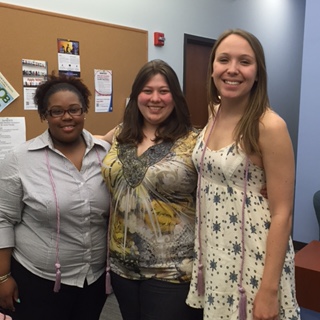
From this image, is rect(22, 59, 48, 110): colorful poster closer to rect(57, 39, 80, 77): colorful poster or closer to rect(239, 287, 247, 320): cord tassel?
rect(57, 39, 80, 77): colorful poster

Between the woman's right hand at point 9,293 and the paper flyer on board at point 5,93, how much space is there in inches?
55.7

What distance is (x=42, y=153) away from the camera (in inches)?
62.2

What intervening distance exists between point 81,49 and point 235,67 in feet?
6.85

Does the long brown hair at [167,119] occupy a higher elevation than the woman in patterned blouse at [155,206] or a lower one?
higher

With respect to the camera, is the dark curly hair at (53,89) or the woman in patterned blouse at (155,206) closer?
the woman in patterned blouse at (155,206)

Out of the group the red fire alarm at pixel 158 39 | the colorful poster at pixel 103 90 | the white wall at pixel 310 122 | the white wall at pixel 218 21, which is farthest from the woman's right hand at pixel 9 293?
the white wall at pixel 310 122

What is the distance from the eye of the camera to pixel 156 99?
154cm

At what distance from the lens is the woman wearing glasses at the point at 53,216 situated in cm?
154

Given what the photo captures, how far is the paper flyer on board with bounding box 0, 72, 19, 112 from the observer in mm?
2654

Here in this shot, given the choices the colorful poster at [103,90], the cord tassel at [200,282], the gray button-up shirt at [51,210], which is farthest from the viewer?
the colorful poster at [103,90]

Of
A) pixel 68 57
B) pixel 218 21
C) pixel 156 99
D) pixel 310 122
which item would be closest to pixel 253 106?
pixel 156 99

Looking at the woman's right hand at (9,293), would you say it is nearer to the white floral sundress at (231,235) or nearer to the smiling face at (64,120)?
the smiling face at (64,120)

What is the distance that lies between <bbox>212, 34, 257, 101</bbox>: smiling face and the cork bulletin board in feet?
6.03

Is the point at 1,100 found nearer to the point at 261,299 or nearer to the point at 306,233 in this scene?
Answer: the point at 261,299
